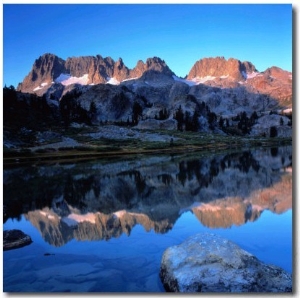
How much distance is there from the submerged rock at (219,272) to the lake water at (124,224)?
68 centimetres

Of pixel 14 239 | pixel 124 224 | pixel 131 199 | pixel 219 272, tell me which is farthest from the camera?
pixel 131 199

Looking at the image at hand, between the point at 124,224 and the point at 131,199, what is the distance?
4.72 m

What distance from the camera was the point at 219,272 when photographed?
23.3 feet

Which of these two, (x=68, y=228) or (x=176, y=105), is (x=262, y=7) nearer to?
(x=68, y=228)

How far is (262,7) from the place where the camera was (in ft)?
30.3

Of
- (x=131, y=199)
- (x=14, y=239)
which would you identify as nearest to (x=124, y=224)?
(x=14, y=239)

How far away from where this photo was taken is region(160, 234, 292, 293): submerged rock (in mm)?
7023

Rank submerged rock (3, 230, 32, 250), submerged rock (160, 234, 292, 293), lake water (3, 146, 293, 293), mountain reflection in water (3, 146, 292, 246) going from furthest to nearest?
mountain reflection in water (3, 146, 292, 246) < submerged rock (3, 230, 32, 250) < lake water (3, 146, 293, 293) < submerged rock (160, 234, 292, 293)

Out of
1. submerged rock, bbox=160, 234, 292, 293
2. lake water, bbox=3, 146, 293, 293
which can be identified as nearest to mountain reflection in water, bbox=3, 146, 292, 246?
lake water, bbox=3, 146, 293, 293

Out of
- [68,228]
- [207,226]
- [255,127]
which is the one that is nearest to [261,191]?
[207,226]

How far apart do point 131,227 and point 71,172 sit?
1480 centimetres

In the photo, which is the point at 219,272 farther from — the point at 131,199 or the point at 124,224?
the point at 131,199

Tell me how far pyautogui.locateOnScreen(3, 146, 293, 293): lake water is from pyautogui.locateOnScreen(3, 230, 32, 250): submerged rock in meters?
0.23

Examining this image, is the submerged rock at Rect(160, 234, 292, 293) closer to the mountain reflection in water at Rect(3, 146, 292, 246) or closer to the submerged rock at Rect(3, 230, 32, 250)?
the mountain reflection in water at Rect(3, 146, 292, 246)
